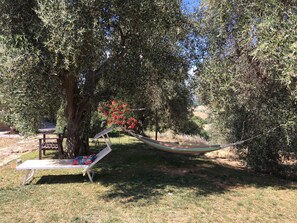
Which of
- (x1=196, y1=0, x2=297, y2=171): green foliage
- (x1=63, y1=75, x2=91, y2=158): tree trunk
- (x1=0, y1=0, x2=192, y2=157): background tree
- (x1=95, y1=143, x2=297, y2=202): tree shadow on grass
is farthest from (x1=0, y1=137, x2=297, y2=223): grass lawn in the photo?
(x1=0, y1=0, x2=192, y2=157): background tree

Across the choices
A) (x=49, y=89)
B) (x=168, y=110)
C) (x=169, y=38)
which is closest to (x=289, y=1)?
(x=169, y=38)

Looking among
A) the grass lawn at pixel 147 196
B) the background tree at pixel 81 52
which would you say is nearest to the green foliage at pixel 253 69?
the background tree at pixel 81 52

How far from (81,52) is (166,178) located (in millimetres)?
3985

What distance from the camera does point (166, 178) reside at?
6.43 m

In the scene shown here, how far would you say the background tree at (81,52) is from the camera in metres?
5.00

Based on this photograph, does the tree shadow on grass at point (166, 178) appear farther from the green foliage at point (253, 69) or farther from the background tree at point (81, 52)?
the background tree at point (81, 52)

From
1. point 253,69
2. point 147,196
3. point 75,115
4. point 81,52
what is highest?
point 81,52

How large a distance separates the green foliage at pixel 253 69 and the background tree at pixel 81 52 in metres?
1.17

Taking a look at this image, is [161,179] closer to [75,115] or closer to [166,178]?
[166,178]

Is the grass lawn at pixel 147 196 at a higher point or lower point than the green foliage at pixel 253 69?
lower

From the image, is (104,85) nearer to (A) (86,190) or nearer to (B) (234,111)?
(A) (86,190)

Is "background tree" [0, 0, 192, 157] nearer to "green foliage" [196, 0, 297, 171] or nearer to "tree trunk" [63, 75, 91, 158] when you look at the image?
"tree trunk" [63, 75, 91, 158]

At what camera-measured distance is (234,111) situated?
749cm

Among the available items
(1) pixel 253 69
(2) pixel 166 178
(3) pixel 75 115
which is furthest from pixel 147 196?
(1) pixel 253 69
